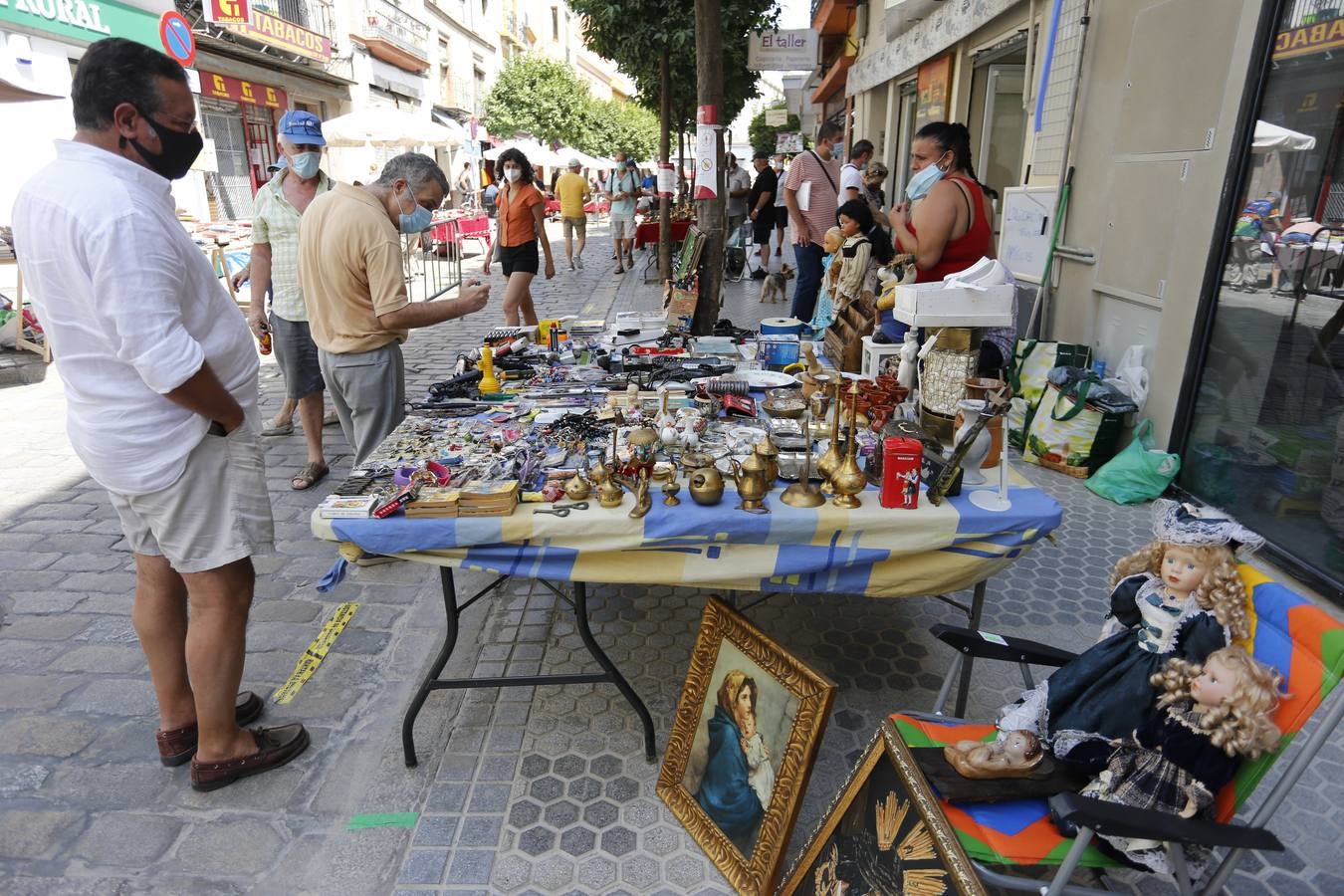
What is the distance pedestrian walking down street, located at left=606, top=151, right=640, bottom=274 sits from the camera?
14242mm

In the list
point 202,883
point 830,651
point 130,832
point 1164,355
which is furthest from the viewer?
point 1164,355

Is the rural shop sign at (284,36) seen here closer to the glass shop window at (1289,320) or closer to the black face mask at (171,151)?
the black face mask at (171,151)

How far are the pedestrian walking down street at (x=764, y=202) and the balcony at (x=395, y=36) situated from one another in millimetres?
16731

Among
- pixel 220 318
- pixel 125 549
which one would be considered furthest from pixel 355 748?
pixel 125 549

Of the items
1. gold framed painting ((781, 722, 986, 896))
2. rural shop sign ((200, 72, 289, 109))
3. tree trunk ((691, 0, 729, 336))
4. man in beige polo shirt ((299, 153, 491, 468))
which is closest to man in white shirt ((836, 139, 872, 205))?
tree trunk ((691, 0, 729, 336))

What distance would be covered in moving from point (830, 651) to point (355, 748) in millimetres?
1857

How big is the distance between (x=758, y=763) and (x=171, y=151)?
2.36 metres

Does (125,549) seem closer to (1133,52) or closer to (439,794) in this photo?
(439,794)

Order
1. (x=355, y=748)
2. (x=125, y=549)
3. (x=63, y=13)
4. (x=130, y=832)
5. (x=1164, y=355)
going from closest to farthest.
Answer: (x=130, y=832), (x=355, y=748), (x=125, y=549), (x=1164, y=355), (x=63, y=13)

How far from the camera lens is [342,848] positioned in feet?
7.55

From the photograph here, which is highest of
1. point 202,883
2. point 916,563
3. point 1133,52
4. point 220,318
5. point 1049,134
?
point 1133,52

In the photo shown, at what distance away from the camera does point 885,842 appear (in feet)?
5.65

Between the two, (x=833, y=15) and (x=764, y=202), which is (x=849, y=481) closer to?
(x=764, y=202)

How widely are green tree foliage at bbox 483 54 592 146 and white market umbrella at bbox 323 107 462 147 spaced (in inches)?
824
